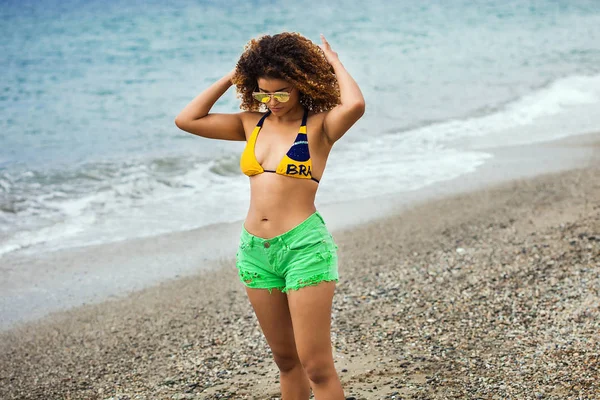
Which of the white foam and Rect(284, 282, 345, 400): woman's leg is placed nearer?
Rect(284, 282, 345, 400): woman's leg

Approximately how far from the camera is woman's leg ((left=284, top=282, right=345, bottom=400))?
10.5ft

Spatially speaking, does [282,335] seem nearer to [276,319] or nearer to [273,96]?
[276,319]

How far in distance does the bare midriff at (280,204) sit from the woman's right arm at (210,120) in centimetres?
41

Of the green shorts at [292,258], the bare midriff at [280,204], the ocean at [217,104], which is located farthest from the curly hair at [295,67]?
the ocean at [217,104]

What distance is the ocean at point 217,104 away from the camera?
10039mm

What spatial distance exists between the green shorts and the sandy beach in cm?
138

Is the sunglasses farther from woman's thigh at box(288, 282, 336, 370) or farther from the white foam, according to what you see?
the white foam

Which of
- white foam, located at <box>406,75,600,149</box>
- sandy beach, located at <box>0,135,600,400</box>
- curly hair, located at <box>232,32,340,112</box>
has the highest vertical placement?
curly hair, located at <box>232,32,340,112</box>

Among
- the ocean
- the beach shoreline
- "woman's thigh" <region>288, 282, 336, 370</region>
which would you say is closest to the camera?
"woman's thigh" <region>288, 282, 336, 370</region>

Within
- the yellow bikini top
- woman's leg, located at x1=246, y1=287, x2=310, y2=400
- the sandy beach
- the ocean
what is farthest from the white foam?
the yellow bikini top

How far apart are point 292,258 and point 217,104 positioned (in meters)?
14.4

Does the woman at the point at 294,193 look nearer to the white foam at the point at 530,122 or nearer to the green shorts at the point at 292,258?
the green shorts at the point at 292,258

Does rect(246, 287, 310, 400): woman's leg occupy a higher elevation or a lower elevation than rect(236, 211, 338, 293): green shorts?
lower

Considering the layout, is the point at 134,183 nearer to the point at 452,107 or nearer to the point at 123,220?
the point at 123,220
